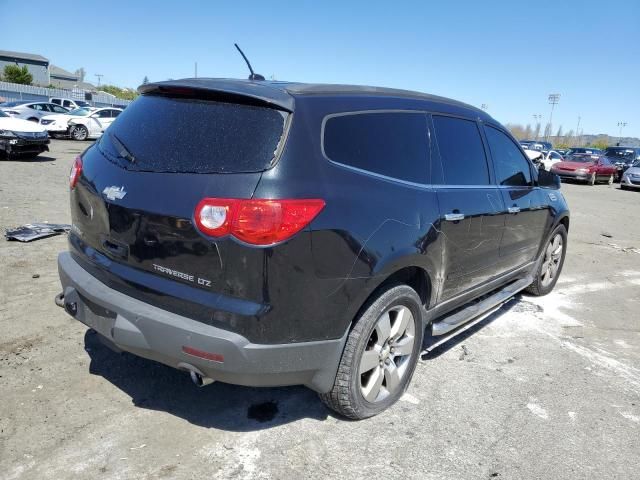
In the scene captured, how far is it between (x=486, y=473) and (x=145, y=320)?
6.12 ft

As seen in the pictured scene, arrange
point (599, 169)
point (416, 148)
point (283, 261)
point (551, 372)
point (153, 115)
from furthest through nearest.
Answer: point (599, 169) → point (551, 372) → point (416, 148) → point (153, 115) → point (283, 261)

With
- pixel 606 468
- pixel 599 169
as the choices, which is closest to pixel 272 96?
pixel 606 468

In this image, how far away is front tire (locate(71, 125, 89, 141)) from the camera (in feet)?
73.9

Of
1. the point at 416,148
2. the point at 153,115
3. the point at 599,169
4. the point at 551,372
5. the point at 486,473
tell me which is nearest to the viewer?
the point at 486,473

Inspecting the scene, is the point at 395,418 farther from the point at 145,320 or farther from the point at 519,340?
the point at 519,340

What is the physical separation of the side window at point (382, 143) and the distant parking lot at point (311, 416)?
147 cm

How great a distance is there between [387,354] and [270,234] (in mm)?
1205

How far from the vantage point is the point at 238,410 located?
9.72 ft

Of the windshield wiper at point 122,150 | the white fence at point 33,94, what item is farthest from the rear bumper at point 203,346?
the white fence at point 33,94

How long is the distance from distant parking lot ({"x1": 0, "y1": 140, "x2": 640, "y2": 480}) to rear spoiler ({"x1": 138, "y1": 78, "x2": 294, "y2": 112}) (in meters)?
1.75

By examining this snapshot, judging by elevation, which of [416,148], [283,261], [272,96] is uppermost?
[272,96]

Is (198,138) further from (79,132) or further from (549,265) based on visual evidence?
(79,132)

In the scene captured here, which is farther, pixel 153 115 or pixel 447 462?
pixel 153 115

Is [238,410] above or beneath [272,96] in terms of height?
→ beneath
